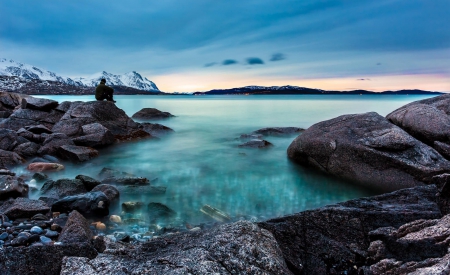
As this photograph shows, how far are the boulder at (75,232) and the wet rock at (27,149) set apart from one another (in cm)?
871

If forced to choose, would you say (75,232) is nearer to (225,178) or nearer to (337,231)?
(337,231)

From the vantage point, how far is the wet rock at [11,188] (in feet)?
23.5

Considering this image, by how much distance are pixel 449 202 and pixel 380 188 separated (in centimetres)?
493

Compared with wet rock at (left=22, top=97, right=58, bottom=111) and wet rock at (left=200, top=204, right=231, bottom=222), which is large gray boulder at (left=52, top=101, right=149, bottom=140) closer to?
wet rock at (left=22, top=97, right=58, bottom=111)

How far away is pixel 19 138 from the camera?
13.0 meters

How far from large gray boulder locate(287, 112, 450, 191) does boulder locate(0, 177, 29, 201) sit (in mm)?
9150

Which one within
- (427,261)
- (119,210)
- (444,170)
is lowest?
(119,210)

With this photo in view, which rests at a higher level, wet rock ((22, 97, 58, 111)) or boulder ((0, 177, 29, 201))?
wet rock ((22, 97, 58, 111))

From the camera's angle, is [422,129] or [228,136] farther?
[228,136]

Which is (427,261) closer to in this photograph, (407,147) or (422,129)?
(407,147)

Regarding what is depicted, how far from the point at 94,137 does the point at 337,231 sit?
1336 centimetres

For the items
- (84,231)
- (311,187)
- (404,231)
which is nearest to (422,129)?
(311,187)

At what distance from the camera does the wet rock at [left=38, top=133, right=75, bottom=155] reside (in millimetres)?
12406

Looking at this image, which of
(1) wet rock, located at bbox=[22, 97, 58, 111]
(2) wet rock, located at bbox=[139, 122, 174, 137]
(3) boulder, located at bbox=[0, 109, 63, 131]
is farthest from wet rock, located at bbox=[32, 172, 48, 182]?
(2) wet rock, located at bbox=[139, 122, 174, 137]
